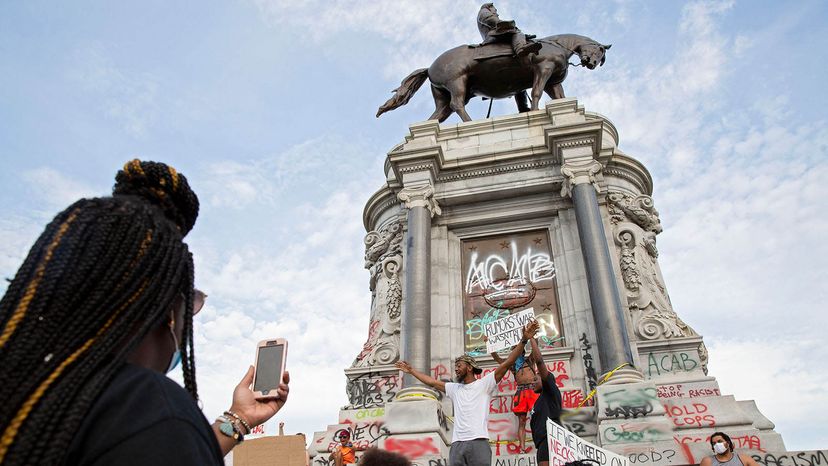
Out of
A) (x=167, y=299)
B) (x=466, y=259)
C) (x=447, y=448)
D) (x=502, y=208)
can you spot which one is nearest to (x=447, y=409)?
(x=447, y=448)

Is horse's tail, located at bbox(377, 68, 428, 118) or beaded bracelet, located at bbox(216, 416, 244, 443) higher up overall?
horse's tail, located at bbox(377, 68, 428, 118)

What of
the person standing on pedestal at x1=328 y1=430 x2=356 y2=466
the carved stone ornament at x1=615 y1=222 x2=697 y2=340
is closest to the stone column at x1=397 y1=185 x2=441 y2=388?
the person standing on pedestal at x1=328 y1=430 x2=356 y2=466

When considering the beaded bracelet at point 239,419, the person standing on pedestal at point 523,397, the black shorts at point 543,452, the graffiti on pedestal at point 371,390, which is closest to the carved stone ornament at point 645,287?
the person standing on pedestal at point 523,397

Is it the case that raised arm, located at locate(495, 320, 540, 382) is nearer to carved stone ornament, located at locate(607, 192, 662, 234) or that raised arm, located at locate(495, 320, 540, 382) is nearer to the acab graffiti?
the acab graffiti

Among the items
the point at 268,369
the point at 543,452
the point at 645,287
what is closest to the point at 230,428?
the point at 268,369

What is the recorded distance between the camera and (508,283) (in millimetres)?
11617

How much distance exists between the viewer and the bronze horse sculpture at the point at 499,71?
14.0 metres

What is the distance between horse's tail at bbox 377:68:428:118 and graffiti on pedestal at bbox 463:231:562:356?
179 inches

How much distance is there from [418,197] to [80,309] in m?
10.8

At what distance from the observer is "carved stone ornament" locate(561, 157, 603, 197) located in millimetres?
11453

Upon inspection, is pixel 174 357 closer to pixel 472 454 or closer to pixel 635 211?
pixel 472 454

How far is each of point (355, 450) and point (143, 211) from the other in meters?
8.67

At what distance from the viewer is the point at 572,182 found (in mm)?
11477

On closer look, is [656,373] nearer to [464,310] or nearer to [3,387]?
[464,310]
